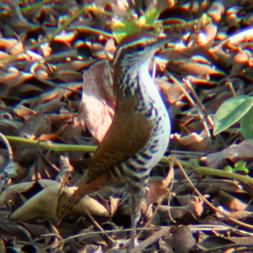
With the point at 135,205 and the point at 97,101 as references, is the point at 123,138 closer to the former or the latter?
the point at 135,205

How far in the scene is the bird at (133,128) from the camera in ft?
13.3

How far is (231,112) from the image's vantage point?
4234mm

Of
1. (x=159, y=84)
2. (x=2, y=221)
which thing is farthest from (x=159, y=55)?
(x=2, y=221)

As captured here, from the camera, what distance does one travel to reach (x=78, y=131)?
510 cm

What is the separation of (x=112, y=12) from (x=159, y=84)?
957 millimetres

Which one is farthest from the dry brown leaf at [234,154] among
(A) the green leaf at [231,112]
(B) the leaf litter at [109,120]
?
(A) the green leaf at [231,112]

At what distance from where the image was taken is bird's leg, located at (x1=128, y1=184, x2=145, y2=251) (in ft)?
14.2

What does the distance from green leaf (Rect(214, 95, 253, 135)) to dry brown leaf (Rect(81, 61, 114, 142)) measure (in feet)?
3.20

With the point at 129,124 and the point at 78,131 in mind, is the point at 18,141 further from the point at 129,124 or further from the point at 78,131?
the point at 129,124

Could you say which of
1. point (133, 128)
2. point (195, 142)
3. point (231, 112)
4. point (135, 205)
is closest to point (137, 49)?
point (133, 128)

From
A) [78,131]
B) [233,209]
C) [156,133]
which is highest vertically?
[156,133]

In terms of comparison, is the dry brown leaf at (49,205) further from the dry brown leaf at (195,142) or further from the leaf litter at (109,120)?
the dry brown leaf at (195,142)

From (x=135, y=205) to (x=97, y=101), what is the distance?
96 centimetres

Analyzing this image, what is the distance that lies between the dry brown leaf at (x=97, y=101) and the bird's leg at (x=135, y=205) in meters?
0.65
